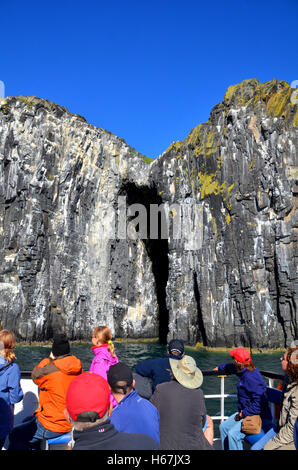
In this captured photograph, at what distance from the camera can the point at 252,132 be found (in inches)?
1447

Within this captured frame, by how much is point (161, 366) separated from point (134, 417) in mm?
1407

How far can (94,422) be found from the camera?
8.76ft

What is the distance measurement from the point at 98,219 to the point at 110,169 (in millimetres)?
6554

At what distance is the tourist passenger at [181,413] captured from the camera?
11.7 ft

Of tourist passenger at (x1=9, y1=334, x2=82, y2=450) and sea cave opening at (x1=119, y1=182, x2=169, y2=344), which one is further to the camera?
sea cave opening at (x1=119, y1=182, x2=169, y2=344)

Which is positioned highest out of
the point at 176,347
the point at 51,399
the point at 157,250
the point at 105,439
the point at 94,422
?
the point at 157,250

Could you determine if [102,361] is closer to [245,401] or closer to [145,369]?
[145,369]

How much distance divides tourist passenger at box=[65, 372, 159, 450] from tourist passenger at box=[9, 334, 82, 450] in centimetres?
163

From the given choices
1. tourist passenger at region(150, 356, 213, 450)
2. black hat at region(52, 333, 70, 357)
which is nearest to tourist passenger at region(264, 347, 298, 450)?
tourist passenger at region(150, 356, 213, 450)

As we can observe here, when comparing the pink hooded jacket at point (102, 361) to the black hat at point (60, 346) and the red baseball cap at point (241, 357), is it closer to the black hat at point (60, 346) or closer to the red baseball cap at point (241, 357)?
the black hat at point (60, 346)

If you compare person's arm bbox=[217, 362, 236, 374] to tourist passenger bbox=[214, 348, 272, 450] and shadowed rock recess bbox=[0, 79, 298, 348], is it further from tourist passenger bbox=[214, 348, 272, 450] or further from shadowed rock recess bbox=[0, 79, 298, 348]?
shadowed rock recess bbox=[0, 79, 298, 348]

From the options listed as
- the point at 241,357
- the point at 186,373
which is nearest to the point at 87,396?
the point at 186,373

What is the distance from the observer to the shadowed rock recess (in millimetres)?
35062
